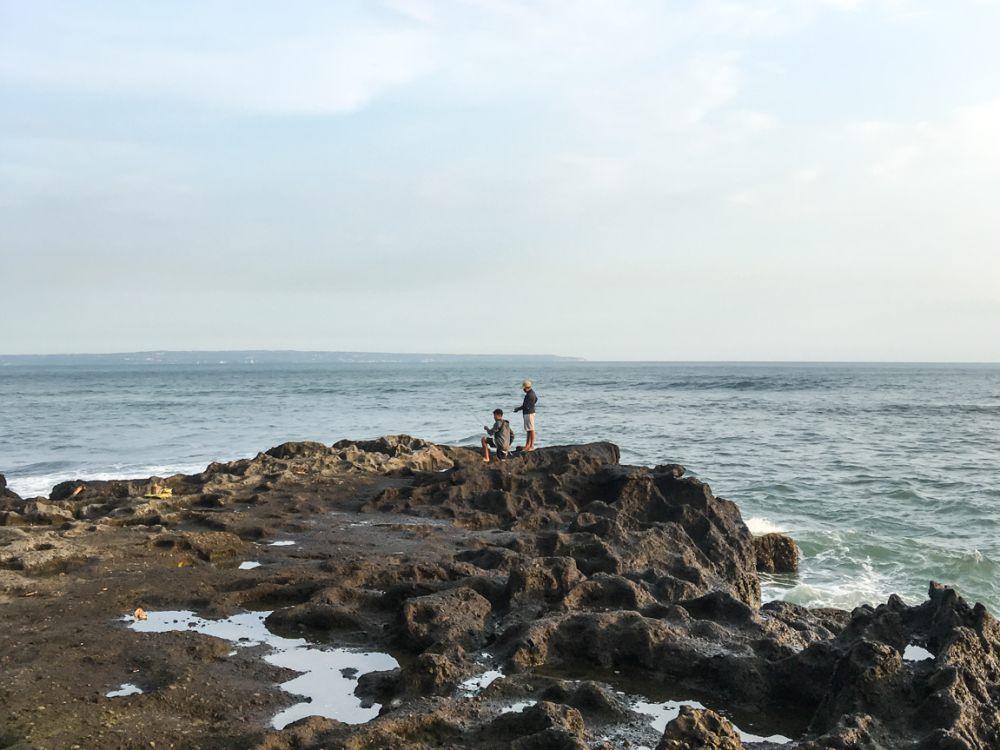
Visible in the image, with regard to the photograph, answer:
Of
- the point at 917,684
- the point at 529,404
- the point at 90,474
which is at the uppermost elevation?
the point at 529,404

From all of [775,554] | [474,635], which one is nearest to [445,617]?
[474,635]

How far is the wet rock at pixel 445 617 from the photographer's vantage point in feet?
21.2

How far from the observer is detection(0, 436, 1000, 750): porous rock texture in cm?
484

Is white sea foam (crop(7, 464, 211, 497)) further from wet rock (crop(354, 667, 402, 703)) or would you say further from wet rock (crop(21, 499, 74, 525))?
wet rock (crop(354, 667, 402, 703))

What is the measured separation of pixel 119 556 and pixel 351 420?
31885 mm

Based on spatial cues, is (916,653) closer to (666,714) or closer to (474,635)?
(666,714)

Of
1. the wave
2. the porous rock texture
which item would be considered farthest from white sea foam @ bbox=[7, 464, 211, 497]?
the porous rock texture

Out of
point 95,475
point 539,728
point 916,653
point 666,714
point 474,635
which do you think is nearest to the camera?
point 539,728

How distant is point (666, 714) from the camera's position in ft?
17.7

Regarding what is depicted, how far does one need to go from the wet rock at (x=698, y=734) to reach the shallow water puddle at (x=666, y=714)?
2.17 feet

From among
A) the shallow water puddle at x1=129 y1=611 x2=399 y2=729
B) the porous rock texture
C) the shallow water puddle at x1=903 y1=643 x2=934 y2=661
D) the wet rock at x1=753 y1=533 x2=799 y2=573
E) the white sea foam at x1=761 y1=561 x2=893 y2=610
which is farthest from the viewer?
the wet rock at x1=753 y1=533 x2=799 y2=573

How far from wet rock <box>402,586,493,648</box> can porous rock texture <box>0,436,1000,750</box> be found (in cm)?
2

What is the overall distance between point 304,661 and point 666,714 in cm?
275

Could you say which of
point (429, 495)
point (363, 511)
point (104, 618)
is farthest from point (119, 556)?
point (429, 495)
